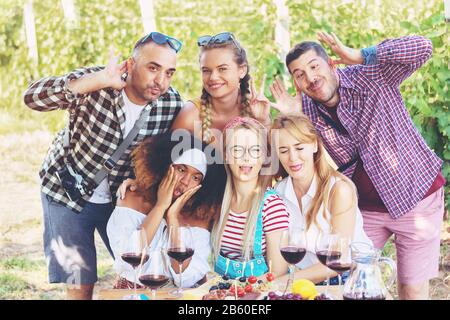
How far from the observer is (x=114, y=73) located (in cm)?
497

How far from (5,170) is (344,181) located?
229 centimetres

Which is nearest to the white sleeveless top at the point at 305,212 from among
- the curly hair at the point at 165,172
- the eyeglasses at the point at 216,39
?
the curly hair at the point at 165,172

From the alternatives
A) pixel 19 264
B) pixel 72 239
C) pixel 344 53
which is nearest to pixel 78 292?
pixel 72 239

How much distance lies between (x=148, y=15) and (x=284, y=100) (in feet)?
3.25

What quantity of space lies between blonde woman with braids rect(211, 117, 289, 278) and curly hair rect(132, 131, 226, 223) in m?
0.08

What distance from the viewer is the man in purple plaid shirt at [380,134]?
16.1 ft

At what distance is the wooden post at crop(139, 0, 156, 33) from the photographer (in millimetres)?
5082

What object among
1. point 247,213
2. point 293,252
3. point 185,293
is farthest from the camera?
point 247,213

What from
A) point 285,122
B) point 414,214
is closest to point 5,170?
point 285,122

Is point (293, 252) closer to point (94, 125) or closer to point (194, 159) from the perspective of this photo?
point (194, 159)

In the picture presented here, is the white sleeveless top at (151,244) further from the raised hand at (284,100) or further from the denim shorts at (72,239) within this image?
the raised hand at (284,100)

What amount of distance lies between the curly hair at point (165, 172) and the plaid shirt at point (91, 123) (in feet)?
0.18

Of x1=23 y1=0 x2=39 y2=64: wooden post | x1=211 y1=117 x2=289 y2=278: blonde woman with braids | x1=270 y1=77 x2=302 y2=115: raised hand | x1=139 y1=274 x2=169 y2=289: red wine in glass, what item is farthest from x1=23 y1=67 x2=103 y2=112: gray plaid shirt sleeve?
x1=139 y1=274 x2=169 y2=289: red wine in glass

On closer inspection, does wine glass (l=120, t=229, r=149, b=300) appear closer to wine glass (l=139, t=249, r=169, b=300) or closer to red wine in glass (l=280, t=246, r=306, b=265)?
wine glass (l=139, t=249, r=169, b=300)
